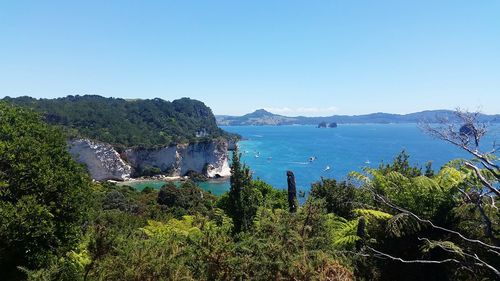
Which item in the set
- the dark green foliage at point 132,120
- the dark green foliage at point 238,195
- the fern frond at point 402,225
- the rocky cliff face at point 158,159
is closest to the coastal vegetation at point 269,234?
the fern frond at point 402,225

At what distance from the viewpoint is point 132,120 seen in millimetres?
102312

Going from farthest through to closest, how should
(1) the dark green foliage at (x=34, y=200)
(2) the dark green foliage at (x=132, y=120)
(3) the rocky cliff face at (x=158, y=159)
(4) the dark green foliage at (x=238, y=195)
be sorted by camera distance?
(2) the dark green foliage at (x=132, y=120) → (3) the rocky cliff face at (x=158, y=159) → (4) the dark green foliage at (x=238, y=195) → (1) the dark green foliage at (x=34, y=200)

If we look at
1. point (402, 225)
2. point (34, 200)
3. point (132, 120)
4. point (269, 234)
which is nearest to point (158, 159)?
point (132, 120)

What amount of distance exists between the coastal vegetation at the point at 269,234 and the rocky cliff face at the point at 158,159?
6336 centimetres

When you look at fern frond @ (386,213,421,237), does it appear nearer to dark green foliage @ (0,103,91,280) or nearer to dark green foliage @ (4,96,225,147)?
dark green foliage @ (0,103,91,280)

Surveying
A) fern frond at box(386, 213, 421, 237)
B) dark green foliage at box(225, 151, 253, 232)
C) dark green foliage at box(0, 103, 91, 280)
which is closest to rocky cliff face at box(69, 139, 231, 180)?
dark green foliage at box(225, 151, 253, 232)

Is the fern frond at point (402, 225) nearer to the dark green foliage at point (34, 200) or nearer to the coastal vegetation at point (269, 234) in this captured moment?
the coastal vegetation at point (269, 234)

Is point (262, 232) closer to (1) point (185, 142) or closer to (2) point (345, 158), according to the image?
(1) point (185, 142)

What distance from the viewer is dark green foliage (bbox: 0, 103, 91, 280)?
7379mm

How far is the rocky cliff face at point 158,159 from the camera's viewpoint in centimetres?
7019

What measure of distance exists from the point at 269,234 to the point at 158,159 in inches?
3024

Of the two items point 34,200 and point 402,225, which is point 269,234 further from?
point 34,200

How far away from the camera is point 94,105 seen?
99312mm

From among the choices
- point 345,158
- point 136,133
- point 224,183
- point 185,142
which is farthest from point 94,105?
point 345,158
